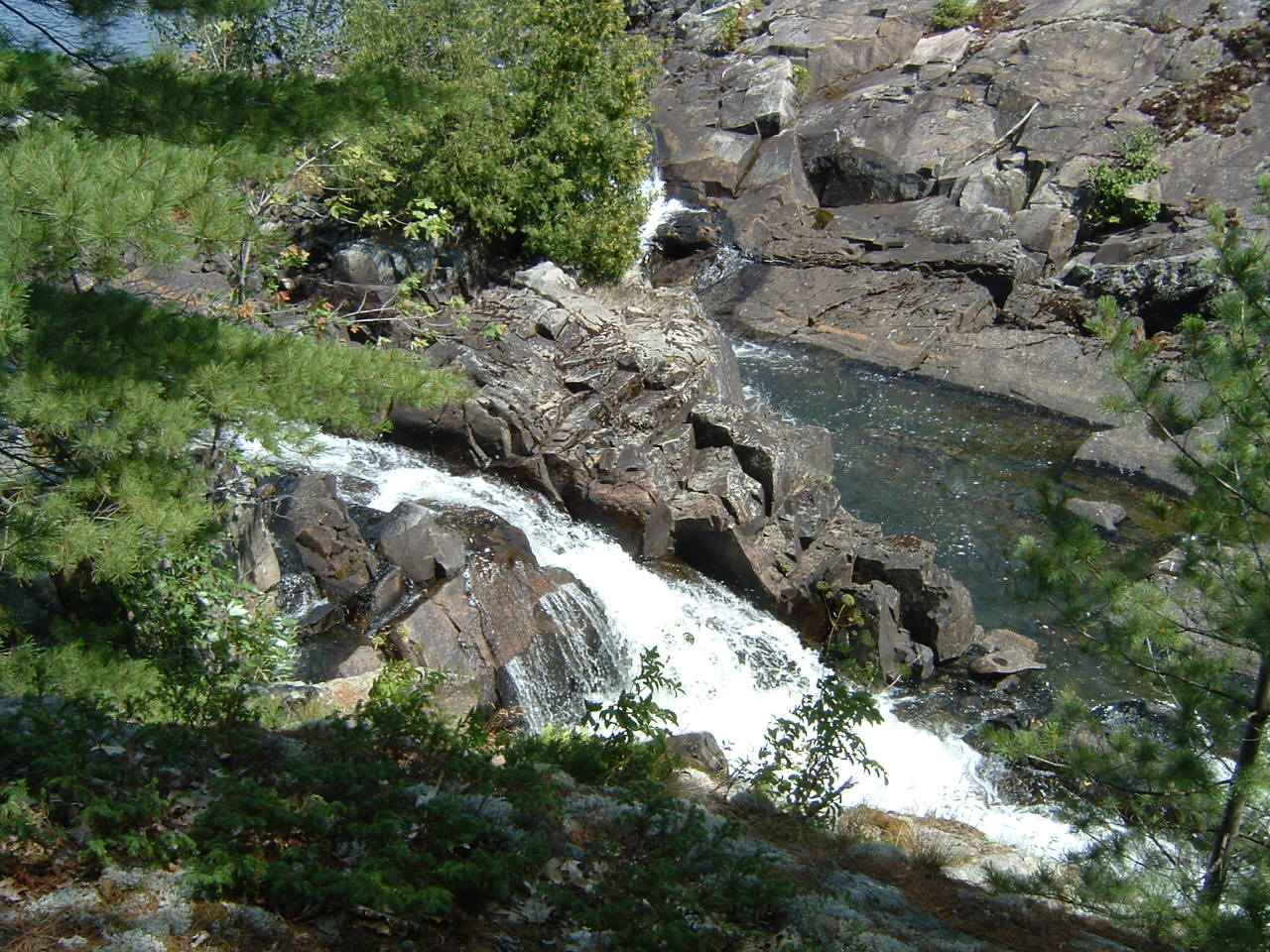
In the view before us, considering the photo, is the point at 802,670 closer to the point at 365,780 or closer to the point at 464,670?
the point at 464,670

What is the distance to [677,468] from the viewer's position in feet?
47.3

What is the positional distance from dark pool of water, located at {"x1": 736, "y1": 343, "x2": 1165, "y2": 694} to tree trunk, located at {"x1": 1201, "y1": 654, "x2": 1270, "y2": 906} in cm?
712

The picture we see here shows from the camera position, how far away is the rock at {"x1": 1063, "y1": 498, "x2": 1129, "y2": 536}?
16281mm

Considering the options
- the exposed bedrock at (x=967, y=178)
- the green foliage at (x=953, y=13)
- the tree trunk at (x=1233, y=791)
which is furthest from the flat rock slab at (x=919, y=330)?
the tree trunk at (x=1233, y=791)

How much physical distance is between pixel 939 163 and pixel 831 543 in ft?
53.5

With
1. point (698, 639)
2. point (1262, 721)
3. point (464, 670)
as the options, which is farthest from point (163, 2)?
point (698, 639)

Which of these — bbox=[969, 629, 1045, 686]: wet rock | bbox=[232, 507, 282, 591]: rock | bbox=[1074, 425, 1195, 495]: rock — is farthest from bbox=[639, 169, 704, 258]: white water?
bbox=[232, 507, 282, 591]: rock

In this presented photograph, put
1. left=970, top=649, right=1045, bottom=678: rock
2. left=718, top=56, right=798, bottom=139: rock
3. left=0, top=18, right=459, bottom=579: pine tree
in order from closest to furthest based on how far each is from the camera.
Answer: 1. left=0, top=18, right=459, bottom=579: pine tree
2. left=970, top=649, right=1045, bottom=678: rock
3. left=718, top=56, right=798, bottom=139: rock

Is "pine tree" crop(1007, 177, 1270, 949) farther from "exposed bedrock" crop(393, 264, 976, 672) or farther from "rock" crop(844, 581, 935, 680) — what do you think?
"exposed bedrock" crop(393, 264, 976, 672)

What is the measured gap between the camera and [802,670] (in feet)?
42.7

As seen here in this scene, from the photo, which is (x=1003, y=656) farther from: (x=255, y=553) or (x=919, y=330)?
(x=919, y=330)

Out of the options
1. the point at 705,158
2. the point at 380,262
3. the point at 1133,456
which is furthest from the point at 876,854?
the point at 705,158

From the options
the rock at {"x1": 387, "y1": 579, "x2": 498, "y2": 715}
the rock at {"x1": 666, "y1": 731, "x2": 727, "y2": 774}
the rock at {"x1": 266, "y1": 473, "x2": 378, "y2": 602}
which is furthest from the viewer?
the rock at {"x1": 266, "y1": 473, "x2": 378, "y2": 602}

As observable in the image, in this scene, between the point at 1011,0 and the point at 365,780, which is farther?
the point at 1011,0
